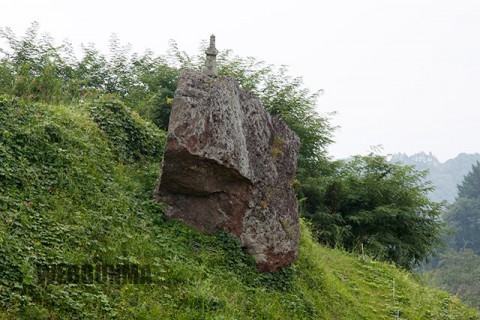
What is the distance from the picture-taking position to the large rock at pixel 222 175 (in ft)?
28.6

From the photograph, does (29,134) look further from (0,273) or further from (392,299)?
(392,299)

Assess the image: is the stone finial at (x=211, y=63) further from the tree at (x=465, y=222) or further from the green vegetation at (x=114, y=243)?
the tree at (x=465, y=222)

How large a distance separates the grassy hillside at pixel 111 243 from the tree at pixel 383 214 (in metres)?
5.82

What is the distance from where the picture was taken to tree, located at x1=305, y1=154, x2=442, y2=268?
693 inches

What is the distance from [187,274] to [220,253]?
1.11 meters

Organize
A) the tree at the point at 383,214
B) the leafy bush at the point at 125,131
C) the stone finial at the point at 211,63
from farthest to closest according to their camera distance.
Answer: the tree at the point at 383,214
the leafy bush at the point at 125,131
the stone finial at the point at 211,63

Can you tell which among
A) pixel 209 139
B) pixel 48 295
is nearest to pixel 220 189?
pixel 209 139

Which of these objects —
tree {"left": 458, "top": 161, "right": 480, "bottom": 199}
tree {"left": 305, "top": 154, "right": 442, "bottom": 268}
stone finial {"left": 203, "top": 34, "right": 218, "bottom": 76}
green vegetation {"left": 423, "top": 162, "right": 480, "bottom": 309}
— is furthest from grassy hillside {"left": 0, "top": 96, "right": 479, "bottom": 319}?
tree {"left": 458, "top": 161, "right": 480, "bottom": 199}

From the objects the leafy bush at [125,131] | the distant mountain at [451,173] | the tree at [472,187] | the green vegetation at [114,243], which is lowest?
the green vegetation at [114,243]

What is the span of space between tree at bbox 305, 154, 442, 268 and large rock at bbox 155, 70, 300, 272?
8.20 m

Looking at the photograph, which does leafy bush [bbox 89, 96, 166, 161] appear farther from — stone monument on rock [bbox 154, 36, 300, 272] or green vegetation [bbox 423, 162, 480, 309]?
green vegetation [bbox 423, 162, 480, 309]

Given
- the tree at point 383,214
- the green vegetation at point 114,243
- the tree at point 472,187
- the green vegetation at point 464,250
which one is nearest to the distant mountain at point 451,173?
the tree at point 472,187

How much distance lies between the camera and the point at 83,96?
12328 mm

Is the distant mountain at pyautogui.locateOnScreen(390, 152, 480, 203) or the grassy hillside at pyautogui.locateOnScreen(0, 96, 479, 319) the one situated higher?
the distant mountain at pyautogui.locateOnScreen(390, 152, 480, 203)
